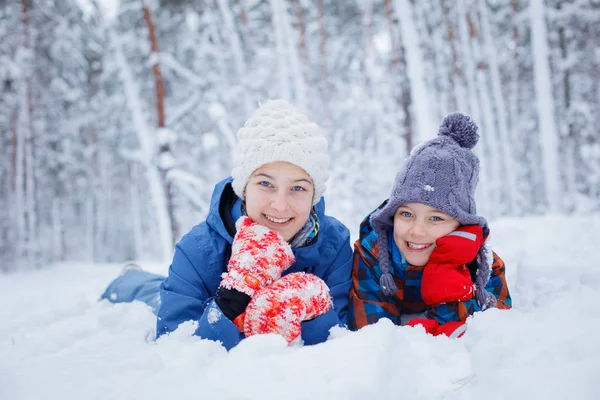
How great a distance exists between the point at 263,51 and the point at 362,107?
11.9 ft

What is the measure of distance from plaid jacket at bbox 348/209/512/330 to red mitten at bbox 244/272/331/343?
495mm

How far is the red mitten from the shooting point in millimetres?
1753

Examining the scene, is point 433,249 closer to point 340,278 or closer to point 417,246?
point 417,246

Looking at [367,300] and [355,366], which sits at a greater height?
[355,366]

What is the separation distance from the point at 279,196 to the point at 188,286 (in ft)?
2.37

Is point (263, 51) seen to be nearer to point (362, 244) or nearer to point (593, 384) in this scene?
point (362, 244)

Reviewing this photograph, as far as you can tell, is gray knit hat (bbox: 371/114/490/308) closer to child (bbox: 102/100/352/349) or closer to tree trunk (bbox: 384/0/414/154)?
child (bbox: 102/100/352/349)

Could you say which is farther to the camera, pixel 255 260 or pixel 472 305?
pixel 472 305

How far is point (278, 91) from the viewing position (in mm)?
11148

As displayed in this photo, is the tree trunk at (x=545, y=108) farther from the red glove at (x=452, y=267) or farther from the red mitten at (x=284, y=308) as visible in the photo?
the red mitten at (x=284, y=308)

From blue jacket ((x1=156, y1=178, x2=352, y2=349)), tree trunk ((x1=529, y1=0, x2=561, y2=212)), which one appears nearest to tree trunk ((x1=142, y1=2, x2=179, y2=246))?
blue jacket ((x1=156, y1=178, x2=352, y2=349))

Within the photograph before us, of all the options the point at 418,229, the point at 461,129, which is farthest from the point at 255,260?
the point at 461,129

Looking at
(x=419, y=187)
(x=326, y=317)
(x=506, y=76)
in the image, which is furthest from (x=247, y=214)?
(x=506, y=76)

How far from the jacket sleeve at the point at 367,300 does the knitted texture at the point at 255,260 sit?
1.98ft
